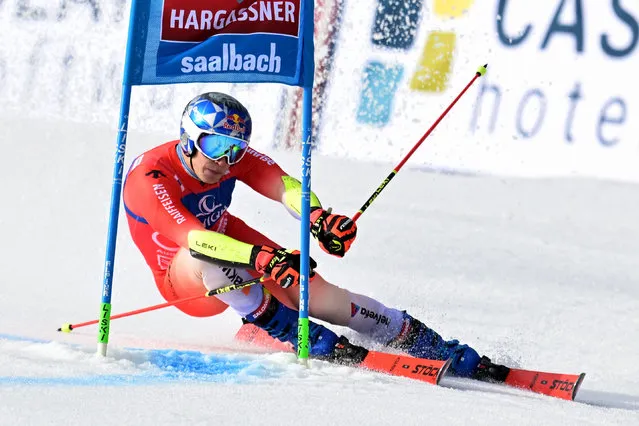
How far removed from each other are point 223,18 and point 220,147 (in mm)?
629

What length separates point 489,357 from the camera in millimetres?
5551

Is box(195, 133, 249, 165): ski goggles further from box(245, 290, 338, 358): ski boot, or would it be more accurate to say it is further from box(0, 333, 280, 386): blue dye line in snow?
box(0, 333, 280, 386): blue dye line in snow

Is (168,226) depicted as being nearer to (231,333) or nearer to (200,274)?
(200,274)

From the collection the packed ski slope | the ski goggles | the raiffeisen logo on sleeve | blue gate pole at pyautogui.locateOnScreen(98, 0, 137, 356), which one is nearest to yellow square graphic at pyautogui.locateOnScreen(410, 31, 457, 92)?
the packed ski slope

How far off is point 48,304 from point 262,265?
2.21 meters

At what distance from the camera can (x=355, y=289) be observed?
7109 mm

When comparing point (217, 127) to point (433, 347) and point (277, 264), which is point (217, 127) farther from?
point (433, 347)

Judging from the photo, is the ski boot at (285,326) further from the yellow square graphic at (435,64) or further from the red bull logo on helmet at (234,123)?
the yellow square graphic at (435,64)

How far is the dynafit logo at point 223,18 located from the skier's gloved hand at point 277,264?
2.96 feet

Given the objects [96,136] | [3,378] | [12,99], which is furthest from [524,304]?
[12,99]

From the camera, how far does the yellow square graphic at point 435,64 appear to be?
408 inches

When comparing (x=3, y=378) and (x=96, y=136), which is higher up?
(x=96, y=136)

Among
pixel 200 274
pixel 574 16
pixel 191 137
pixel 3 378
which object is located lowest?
pixel 3 378

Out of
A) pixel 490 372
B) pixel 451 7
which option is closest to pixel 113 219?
pixel 490 372
